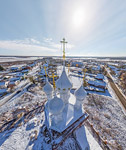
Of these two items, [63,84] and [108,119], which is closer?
[63,84]

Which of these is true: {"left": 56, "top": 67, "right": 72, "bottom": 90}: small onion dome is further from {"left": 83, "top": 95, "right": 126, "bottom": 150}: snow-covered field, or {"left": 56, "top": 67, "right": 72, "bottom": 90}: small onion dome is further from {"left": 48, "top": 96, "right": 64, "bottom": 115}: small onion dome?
{"left": 83, "top": 95, "right": 126, "bottom": 150}: snow-covered field

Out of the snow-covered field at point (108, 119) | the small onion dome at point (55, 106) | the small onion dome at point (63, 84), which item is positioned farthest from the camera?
the snow-covered field at point (108, 119)

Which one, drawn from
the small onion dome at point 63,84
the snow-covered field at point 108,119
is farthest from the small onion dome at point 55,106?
the snow-covered field at point 108,119

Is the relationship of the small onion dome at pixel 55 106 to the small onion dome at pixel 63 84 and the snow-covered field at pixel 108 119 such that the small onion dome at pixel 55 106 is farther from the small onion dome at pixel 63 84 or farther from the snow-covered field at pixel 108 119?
the snow-covered field at pixel 108 119

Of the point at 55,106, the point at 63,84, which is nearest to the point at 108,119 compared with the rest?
the point at 63,84

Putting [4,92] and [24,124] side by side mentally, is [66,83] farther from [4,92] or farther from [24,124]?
[4,92]

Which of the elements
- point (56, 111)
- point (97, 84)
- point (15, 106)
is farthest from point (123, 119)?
point (15, 106)

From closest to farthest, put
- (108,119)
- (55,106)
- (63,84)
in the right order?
(55,106)
(63,84)
(108,119)

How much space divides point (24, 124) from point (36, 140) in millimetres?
3014

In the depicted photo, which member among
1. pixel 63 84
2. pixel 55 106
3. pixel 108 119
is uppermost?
pixel 63 84

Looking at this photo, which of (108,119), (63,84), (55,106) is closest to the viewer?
(55,106)

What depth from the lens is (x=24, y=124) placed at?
8.31 m

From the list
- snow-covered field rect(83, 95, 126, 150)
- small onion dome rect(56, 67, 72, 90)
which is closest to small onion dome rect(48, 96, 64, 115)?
small onion dome rect(56, 67, 72, 90)

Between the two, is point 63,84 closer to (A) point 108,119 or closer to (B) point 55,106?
(B) point 55,106
